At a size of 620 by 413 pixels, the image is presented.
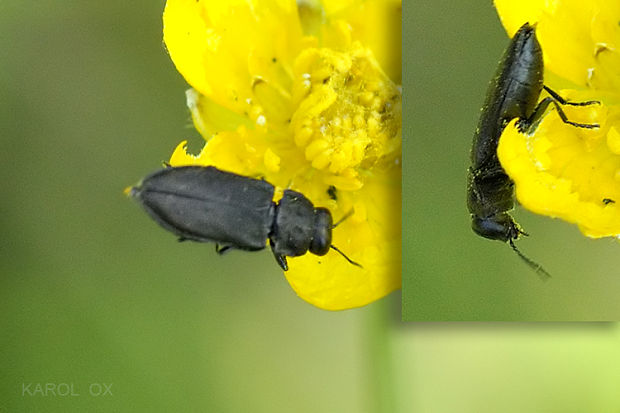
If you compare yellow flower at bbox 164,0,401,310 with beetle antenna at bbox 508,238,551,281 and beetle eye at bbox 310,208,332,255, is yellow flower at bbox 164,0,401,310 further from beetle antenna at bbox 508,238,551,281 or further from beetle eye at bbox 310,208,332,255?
beetle antenna at bbox 508,238,551,281

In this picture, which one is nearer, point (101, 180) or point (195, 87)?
point (195, 87)

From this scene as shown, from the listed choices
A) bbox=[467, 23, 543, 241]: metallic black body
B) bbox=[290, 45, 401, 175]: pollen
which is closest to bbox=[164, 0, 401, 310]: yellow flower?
bbox=[290, 45, 401, 175]: pollen

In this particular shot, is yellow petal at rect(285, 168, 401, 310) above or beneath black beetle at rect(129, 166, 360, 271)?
beneath

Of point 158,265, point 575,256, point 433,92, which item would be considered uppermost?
point 433,92

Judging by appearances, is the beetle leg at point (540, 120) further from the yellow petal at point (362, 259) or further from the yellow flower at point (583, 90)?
the yellow petal at point (362, 259)

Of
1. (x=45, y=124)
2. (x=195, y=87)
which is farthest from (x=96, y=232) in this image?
(x=195, y=87)

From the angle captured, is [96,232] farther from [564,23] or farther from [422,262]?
[564,23]
